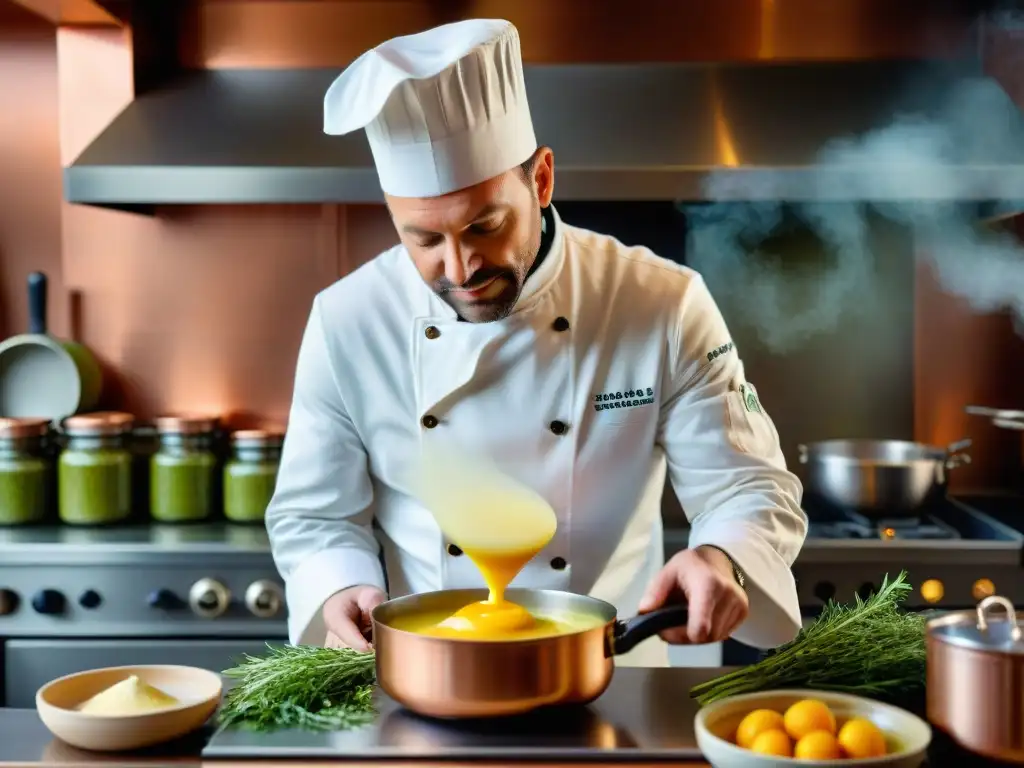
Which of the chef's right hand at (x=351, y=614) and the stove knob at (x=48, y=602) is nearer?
the chef's right hand at (x=351, y=614)

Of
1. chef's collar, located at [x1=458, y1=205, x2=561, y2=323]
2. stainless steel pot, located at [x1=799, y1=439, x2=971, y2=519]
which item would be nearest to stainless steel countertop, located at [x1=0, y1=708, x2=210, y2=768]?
chef's collar, located at [x1=458, y1=205, x2=561, y2=323]

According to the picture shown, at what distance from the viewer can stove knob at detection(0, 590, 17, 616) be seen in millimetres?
2785

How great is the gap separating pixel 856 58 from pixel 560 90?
896 mm

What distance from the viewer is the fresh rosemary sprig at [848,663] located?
1.31m

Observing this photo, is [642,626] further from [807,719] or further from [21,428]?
[21,428]

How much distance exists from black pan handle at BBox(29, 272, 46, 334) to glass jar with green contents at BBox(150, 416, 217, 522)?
0.49 m

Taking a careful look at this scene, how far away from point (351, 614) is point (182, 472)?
Answer: 5.21 feet

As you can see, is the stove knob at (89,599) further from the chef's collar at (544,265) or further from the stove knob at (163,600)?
the chef's collar at (544,265)

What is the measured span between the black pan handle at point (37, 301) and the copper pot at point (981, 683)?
2.84 metres

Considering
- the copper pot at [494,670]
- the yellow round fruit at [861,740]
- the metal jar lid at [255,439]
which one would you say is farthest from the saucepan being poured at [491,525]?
the metal jar lid at [255,439]

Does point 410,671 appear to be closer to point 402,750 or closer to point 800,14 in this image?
point 402,750

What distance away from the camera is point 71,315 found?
136 inches

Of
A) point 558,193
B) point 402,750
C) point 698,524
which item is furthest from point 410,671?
point 558,193

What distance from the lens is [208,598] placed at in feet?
9.06
